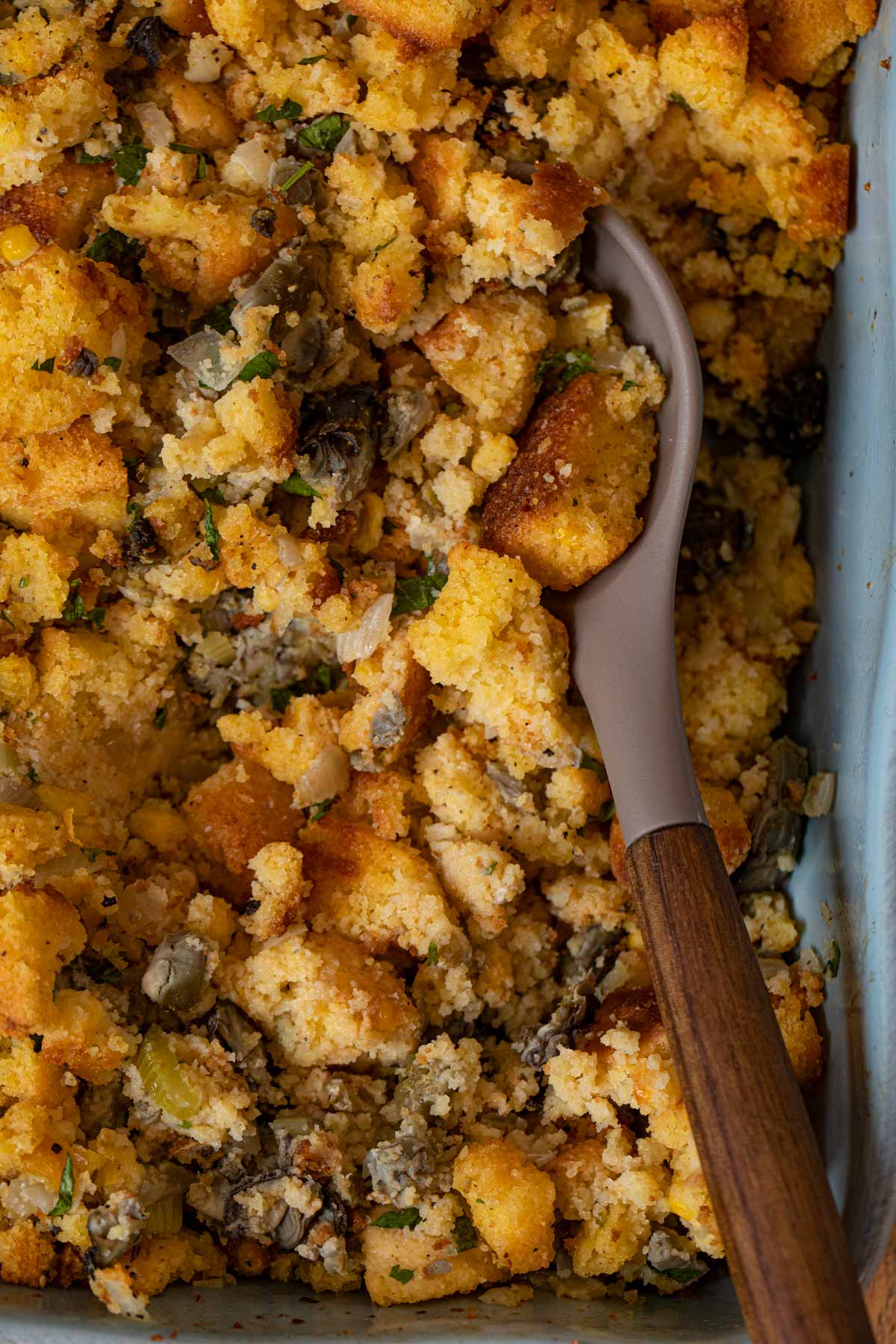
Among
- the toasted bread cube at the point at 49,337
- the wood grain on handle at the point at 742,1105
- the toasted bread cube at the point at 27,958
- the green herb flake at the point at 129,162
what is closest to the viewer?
the wood grain on handle at the point at 742,1105

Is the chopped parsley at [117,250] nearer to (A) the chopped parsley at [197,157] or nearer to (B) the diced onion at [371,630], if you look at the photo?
(A) the chopped parsley at [197,157]

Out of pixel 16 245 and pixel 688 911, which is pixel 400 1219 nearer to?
pixel 688 911

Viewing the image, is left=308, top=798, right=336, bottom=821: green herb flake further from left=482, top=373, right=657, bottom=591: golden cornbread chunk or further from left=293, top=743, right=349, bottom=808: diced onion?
left=482, top=373, right=657, bottom=591: golden cornbread chunk

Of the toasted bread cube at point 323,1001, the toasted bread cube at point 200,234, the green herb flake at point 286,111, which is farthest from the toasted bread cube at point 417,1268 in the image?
the green herb flake at point 286,111

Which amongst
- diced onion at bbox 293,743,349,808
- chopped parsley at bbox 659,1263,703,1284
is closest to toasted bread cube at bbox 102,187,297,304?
diced onion at bbox 293,743,349,808

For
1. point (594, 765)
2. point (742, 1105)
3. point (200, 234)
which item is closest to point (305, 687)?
point (594, 765)
